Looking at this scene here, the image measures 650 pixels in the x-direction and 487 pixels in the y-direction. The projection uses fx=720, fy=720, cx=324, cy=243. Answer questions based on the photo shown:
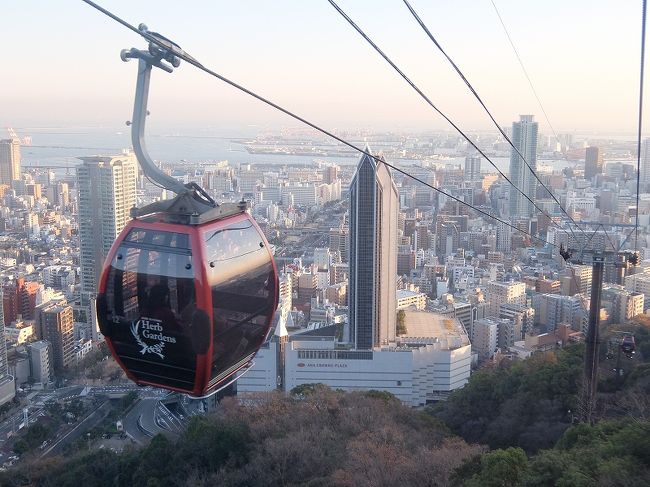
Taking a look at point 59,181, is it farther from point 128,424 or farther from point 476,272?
point 128,424

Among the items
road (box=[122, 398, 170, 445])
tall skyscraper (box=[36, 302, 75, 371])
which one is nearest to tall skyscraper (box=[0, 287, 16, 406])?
tall skyscraper (box=[36, 302, 75, 371])

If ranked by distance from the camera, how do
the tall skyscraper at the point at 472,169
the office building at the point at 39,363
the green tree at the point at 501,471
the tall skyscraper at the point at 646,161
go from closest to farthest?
the green tree at the point at 501,471
the office building at the point at 39,363
the tall skyscraper at the point at 646,161
the tall skyscraper at the point at 472,169

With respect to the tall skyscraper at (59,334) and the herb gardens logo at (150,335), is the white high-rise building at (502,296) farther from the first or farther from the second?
the herb gardens logo at (150,335)

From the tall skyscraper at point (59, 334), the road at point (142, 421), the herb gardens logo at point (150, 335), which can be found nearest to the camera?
the herb gardens logo at point (150, 335)

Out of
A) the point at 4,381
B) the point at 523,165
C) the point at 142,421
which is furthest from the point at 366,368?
the point at 523,165

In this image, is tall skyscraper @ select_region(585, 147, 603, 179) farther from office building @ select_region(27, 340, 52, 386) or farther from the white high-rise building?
office building @ select_region(27, 340, 52, 386)

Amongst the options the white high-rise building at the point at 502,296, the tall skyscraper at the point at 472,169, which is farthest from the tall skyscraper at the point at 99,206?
the tall skyscraper at the point at 472,169

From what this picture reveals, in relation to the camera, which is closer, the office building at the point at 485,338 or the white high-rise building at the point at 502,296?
the office building at the point at 485,338

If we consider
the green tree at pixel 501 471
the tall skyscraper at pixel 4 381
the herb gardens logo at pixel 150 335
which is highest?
the herb gardens logo at pixel 150 335
